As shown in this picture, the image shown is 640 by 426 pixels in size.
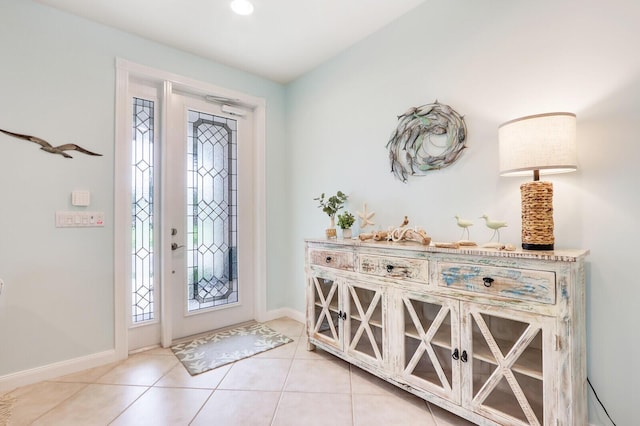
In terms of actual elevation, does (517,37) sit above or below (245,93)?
below

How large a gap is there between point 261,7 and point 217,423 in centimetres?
270

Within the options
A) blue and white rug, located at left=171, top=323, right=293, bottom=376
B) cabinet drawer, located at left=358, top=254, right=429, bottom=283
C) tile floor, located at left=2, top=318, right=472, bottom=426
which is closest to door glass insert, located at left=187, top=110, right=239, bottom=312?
blue and white rug, located at left=171, top=323, right=293, bottom=376

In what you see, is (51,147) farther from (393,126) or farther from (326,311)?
(393,126)

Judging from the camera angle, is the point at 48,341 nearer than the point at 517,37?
No

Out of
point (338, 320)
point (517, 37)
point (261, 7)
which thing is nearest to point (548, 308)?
point (338, 320)

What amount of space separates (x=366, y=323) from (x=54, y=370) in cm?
222

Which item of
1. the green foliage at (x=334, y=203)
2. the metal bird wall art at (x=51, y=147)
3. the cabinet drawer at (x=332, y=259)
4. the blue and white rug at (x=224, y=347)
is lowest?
the blue and white rug at (x=224, y=347)

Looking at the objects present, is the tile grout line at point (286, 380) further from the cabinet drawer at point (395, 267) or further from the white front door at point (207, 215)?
the cabinet drawer at point (395, 267)

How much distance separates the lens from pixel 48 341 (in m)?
2.12

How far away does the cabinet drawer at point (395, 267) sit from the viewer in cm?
173

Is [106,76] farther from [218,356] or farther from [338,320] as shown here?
[338,320]

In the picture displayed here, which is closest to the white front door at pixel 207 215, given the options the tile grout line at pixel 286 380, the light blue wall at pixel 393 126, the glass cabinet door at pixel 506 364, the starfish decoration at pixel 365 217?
the light blue wall at pixel 393 126

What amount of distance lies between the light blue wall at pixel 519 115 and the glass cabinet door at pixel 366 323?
24.0 inches

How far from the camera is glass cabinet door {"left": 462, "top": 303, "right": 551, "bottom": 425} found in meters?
1.36
